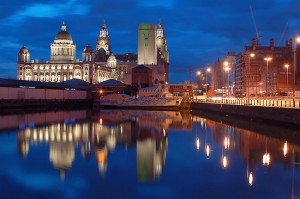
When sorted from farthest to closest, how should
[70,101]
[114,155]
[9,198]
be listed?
[70,101] → [114,155] → [9,198]

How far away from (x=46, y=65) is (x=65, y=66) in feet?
22.4

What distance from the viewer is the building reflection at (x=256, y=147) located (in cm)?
1873

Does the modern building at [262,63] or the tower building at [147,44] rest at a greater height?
the tower building at [147,44]

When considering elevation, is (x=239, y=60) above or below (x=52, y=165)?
above

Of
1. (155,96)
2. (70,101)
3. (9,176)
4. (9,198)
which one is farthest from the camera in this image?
(70,101)

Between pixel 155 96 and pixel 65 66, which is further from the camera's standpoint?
pixel 65 66

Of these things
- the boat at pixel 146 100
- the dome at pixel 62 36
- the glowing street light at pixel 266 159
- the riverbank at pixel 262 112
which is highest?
the dome at pixel 62 36

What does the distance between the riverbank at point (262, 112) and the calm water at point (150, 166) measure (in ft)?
9.86

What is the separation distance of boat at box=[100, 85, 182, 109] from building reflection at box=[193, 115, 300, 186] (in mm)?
49285

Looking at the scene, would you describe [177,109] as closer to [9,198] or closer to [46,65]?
[9,198]

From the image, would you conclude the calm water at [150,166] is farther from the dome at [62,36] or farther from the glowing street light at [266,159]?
the dome at [62,36]

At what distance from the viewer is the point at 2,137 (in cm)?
2900

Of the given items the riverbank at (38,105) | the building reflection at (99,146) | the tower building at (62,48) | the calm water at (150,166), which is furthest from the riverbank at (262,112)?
the tower building at (62,48)

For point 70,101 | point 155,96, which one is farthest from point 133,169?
point 70,101
